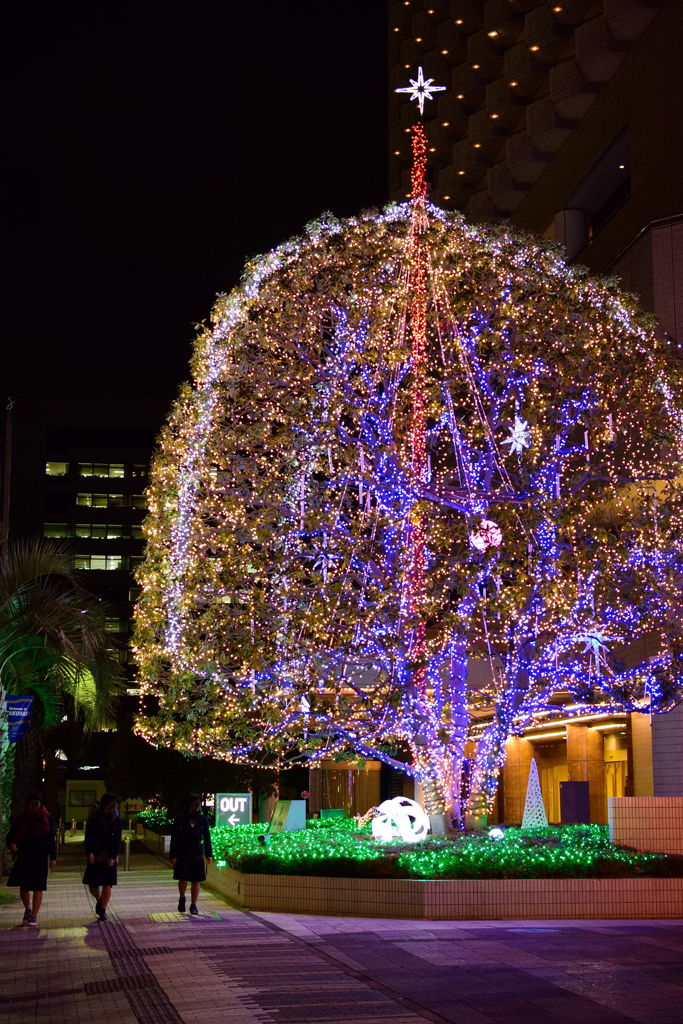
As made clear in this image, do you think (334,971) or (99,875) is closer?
(334,971)

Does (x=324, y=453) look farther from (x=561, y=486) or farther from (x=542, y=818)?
(x=542, y=818)

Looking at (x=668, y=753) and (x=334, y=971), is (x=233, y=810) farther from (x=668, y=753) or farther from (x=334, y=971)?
(x=334, y=971)

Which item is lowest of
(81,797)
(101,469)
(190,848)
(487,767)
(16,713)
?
(81,797)

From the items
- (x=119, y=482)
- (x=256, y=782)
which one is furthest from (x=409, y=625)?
(x=119, y=482)

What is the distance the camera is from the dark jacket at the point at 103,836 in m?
15.2

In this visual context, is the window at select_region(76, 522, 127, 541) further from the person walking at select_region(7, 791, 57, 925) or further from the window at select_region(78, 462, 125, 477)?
the person walking at select_region(7, 791, 57, 925)

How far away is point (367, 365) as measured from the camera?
18.3 m

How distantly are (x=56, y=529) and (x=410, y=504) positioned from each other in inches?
3432

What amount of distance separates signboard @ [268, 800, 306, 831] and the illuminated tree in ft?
11.5

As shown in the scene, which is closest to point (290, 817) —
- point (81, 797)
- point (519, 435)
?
point (519, 435)

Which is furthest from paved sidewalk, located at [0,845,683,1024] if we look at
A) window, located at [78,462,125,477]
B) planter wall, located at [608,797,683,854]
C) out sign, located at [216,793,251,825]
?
window, located at [78,462,125,477]

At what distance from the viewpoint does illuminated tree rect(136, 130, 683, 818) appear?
17859mm

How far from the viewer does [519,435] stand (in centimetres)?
1847

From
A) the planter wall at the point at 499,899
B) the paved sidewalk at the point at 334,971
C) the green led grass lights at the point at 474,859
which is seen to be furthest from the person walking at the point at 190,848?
the planter wall at the point at 499,899
